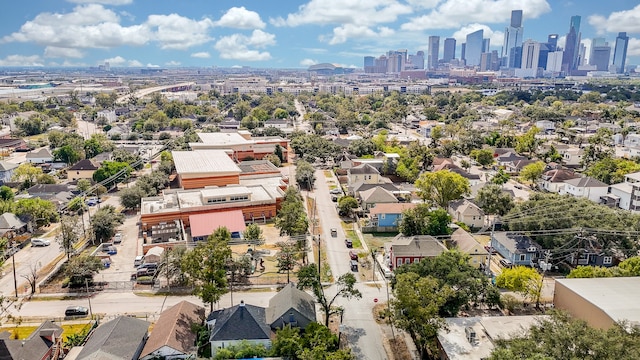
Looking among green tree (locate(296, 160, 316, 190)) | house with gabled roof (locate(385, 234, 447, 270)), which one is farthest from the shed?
green tree (locate(296, 160, 316, 190))

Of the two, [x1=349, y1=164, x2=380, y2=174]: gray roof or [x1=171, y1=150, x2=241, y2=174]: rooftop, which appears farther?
[x1=349, y1=164, x2=380, y2=174]: gray roof

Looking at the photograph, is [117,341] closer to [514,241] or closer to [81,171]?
[514,241]

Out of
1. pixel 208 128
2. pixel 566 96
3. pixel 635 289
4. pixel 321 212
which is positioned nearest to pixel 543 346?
pixel 635 289

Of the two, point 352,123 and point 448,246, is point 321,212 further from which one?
point 352,123

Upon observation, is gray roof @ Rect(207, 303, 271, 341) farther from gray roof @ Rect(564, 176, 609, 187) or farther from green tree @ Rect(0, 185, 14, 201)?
gray roof @ Rect(564, 176, 609, 187)

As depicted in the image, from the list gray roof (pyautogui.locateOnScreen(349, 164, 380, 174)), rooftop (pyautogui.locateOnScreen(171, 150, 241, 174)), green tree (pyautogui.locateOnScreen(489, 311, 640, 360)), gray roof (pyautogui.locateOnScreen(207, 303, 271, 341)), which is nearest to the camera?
green tree (pyautogui.locateOnScreen(489, 311, 640, 360))

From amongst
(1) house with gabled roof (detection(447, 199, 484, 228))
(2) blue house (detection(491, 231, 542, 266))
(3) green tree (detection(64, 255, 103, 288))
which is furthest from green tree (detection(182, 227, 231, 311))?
(1) house with gabled roof (detection(447, 199, 484, 228))

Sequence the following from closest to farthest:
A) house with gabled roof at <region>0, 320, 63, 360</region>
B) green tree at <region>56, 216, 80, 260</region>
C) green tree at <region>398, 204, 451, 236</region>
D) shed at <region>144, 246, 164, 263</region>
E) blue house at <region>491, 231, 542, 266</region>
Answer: house with gabled roof at <region>0, 320, 63, 360</region>, green tree at <region>56, 216, 80, 260</region>, blue house at <region>491, 231, 542, 266</region>, shed at <region>144, 246, 164, 263</region>, green tree at <region>398, 204, 451, 236</region>

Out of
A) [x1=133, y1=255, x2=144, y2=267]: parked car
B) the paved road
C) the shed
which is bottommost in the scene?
the paved road

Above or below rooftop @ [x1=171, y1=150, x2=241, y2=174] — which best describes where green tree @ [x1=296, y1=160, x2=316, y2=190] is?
below
